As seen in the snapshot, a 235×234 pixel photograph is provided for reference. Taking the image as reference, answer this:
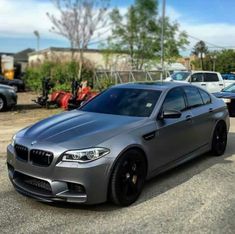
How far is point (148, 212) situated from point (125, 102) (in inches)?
73.4

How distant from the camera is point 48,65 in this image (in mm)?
30641

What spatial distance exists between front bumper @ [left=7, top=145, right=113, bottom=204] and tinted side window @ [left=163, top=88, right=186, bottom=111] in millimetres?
1776

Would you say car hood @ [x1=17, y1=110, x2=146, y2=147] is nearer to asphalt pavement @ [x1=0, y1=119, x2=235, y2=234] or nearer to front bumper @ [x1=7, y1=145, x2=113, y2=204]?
front bumper @ [x1=7, y1=145, x2=113, y2=204]

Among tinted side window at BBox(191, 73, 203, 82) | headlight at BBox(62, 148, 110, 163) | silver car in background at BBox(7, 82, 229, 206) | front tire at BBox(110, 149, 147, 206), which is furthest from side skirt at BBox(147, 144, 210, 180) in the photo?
tinted side window at BBox(191, 73, 203, 82)

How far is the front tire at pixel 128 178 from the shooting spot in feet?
15.9

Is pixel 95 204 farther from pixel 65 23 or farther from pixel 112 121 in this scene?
pixel 65 23

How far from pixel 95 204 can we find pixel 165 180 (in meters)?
1.53

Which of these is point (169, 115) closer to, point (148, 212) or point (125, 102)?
point (125, 102)

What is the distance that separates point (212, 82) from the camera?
70.3 feet

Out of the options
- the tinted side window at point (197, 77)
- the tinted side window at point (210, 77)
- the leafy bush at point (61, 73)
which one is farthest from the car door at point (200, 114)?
the leafy bush at point (61, 73)

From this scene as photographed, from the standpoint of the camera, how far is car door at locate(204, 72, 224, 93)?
69.4 ft

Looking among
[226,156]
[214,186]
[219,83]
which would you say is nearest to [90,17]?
[219,83]

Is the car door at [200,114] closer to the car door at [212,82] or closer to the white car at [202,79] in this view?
the white car at [202,79]

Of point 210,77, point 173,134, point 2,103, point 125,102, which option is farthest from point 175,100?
point 210,77
